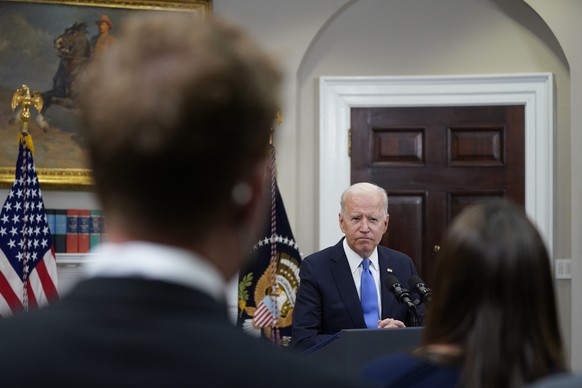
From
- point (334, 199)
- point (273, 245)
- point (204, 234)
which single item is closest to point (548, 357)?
point (204, 234)

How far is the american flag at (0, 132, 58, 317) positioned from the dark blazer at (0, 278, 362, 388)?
4535 millimetres

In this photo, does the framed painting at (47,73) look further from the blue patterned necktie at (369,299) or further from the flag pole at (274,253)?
the blue patterned necktie at (369,299)

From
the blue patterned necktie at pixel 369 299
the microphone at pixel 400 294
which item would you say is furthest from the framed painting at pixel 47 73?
the microphone at pixel 400 294

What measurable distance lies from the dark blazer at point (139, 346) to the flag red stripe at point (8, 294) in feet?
14.7

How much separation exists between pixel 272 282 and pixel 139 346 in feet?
15.5

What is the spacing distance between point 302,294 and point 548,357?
2.58m

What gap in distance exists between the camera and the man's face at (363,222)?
4.14 m

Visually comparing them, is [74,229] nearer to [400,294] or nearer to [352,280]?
[352,280]

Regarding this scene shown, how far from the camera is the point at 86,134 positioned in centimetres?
78

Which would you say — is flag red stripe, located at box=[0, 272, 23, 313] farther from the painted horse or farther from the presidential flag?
the presidential flag

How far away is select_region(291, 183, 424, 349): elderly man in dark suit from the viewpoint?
3.96 metres

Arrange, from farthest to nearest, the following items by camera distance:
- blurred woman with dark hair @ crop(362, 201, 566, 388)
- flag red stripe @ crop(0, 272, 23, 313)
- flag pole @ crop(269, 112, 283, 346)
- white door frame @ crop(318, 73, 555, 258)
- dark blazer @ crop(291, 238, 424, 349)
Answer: white door frame @ crop(318, 73, 555, 258) → flag pole @ crop(269, 112, 283, 346) → flag red stripe @ crop(0, 272, 23, 313) → dark blazer @ crop(291, 238, 424, 349) → blurred woman with dark hair @ crop(362, 201, 566, 388)

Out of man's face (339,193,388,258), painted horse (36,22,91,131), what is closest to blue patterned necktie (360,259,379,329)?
man's face (339,193,388,258)

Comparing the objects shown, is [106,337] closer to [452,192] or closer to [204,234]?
[204,234]
